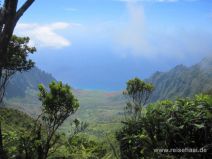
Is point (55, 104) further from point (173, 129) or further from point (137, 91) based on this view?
point (137, 91)

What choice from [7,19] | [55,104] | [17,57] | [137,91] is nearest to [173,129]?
[7,19]

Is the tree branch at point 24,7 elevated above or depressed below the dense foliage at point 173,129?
above

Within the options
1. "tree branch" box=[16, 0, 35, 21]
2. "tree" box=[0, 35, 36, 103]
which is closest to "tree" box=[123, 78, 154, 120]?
"tree" box=[0, 35, 36, 103]

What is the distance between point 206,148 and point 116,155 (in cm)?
193

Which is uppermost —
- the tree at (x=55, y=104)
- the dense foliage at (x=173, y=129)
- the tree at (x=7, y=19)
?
the tree at (x=7, y=19)

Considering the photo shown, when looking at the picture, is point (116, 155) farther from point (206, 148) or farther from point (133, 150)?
point (206, 148)

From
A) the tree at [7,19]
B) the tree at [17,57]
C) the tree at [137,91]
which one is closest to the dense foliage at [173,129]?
the tree at [7,19]

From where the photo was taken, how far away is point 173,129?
18.6 ft

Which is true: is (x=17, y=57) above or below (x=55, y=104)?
above

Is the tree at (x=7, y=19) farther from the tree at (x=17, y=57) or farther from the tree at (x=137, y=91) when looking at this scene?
the tree at (x=137, y=91)

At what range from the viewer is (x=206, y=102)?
568cm

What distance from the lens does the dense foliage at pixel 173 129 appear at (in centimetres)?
555

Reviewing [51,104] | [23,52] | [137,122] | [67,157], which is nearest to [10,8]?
[137,122]

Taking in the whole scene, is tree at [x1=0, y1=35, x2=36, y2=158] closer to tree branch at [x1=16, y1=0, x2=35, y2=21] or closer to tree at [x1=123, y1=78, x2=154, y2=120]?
tree branch at [x1=16, y1=0, x2=35, y2=21]
